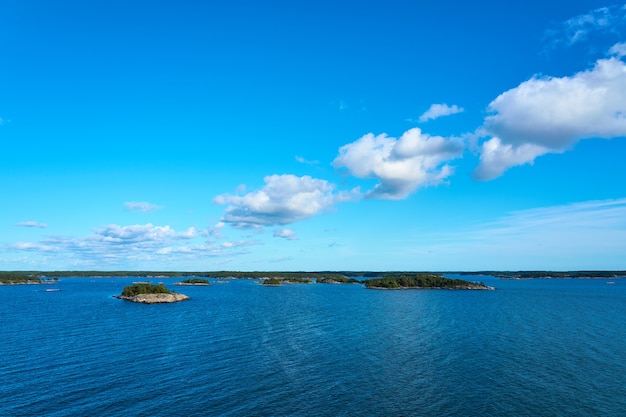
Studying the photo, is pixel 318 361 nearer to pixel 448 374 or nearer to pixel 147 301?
pixel 448 374

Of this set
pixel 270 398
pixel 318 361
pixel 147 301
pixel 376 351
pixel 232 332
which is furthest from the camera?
pixel 147 301

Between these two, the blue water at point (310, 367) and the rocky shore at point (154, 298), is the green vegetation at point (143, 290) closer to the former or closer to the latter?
the rocky shore at point (154, 298)

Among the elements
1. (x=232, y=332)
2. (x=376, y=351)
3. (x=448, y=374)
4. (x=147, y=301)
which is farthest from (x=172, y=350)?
(x=147, y=301)

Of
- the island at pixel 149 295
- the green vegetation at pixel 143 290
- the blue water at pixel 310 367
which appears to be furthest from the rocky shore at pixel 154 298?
the blue water at pixel 310 367

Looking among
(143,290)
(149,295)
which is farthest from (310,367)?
(143,290)

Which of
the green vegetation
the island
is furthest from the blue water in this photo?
the green vegetation

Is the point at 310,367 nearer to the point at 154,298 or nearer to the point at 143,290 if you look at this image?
the point at 154,298

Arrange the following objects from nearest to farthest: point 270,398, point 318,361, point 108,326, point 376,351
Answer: point 270,398 → point 318,361 → point 376,351 → point 108,326

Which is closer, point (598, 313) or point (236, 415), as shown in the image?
point (236, 415)
